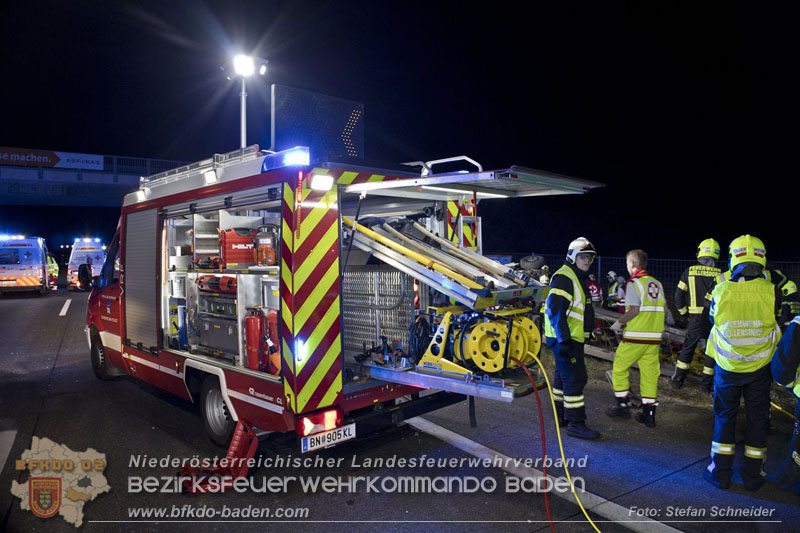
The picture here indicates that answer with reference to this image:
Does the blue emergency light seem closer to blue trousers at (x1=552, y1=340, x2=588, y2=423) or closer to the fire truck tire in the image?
the fire truck tire

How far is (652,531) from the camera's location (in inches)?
141

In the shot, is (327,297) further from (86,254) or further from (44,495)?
(86,254)

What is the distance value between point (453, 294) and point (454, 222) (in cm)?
170

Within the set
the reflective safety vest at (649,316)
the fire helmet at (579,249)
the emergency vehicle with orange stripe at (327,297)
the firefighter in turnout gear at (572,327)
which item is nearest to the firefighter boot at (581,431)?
the firefighter in turnout gear at (572,327)

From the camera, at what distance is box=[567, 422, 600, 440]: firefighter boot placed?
522 cm

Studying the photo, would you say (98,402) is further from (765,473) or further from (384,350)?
(765,473)

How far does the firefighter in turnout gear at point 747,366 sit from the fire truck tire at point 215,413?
4.14m

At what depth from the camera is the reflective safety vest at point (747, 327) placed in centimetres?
421

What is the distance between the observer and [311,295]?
4.25 m

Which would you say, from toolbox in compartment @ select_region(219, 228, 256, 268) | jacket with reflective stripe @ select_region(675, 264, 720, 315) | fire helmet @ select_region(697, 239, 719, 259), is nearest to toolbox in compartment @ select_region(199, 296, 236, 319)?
toolbox in compartment @ select_region(219, 228, 256, 268)

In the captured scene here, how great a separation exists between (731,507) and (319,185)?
3.82m

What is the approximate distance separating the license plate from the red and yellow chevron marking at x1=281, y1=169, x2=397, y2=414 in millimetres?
213

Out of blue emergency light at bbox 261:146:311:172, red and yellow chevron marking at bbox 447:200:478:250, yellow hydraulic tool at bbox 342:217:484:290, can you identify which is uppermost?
blue emergency light at bbox 261:146:311:172

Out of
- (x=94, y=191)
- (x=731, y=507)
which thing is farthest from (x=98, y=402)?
(x=94, y=191)
